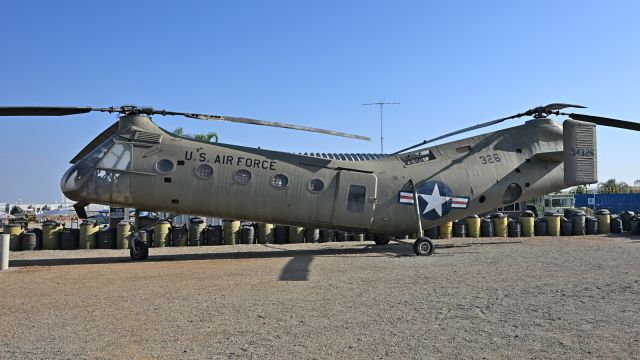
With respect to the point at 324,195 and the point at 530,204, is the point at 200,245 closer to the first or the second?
the point at 324,195

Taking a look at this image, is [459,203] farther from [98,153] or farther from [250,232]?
[98,153]

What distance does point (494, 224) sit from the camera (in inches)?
804

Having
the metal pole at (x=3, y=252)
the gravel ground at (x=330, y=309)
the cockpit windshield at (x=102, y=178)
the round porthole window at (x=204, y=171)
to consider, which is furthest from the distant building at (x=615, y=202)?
the metal pole at (x=3, y=252)

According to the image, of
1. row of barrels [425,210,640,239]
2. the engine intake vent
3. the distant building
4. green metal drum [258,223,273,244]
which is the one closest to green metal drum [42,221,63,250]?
green metal drum [258,223,273,244]

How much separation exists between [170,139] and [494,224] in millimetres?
13486

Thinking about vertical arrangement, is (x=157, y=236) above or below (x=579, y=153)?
below

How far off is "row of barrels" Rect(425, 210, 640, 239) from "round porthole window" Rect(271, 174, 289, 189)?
845 cm

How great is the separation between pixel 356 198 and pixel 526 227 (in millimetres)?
9712

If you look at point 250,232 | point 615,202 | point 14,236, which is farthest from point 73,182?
point 615,202

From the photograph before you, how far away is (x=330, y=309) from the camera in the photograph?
681cm

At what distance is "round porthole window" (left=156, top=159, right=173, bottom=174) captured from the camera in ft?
44.1

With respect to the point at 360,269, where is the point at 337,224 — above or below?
above

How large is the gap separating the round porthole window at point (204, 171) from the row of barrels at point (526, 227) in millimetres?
10128

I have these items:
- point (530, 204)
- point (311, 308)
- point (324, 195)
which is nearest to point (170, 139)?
point (324, 195)
